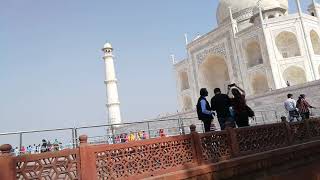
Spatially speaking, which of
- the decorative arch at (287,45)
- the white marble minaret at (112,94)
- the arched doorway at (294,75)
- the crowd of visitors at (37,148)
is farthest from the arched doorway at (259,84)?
the crowd of visitors at (37,148)

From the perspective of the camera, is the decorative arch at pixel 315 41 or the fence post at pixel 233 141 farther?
the decorative arch at pixel 315 41

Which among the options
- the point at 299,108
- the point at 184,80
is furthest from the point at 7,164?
the point at 184,80

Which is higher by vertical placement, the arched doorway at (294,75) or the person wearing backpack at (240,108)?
the arched doorway at (294,75)

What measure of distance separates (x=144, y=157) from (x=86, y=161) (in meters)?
0.79

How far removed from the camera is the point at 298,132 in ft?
21.4

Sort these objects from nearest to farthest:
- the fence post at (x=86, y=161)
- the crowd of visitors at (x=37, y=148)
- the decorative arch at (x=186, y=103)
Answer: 1. the fence post at (x=86, y=161)
2. the crowd of visitors at (x=37, y=148)
3. the decorative arch at (x=186, y=103)

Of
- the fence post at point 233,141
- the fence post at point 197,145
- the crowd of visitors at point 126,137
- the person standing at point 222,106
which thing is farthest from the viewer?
the crowd of visitors at point 126,137

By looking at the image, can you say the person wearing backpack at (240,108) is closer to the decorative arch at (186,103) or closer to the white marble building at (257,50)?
the white marble building at (257,50)

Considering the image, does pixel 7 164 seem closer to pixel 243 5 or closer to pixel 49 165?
pixel 49 165

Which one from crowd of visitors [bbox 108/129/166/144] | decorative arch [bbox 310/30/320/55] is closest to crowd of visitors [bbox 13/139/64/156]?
crowd of visitors [bbox 108/129/166/144]

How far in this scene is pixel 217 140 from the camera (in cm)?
490

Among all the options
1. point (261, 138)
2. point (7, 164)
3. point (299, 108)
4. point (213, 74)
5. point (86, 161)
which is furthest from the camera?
point (213, 74)

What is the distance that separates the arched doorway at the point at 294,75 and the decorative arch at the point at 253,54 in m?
2.17

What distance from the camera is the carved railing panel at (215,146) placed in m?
4.69
